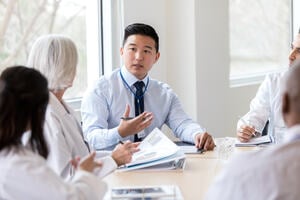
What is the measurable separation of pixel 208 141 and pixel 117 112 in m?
0.60

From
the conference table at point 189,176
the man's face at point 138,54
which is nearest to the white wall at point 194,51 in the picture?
the man's face at point 138,54

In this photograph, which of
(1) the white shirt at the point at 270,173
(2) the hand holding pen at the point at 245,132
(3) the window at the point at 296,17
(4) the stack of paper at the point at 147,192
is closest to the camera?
(1) the white shirt at the point at 270,173

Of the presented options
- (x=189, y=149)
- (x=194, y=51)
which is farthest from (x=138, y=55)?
(x=194, y=51)

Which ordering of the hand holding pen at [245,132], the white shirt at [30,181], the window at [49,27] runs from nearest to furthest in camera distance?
the white shirt at [30,181]
the hand holding pen at [245,132]
the window at [49,27]

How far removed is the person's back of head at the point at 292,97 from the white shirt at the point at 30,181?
0.61 metres

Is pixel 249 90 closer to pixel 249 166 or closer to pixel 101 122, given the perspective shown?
pixel 101 122

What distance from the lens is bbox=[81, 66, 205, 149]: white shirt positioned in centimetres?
306

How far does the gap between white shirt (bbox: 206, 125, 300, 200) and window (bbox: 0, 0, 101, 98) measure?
93.0 inches

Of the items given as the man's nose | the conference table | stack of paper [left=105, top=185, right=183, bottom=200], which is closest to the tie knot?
the man's nose

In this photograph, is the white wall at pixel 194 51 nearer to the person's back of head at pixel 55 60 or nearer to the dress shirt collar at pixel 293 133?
the person's back of head at pixel 55 60

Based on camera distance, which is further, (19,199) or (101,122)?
(101,122)

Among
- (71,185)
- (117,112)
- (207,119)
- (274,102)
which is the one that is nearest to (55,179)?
(71,185)

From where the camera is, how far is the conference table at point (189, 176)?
7.13 feet

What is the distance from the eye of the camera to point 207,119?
4543 mm
